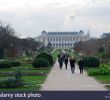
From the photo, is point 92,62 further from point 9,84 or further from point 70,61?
point 9,84

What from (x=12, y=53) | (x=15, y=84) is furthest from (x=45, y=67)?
(x=12, y=53)

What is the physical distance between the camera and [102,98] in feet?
41.9

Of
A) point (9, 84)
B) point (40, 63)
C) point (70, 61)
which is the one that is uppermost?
point (70, 61)

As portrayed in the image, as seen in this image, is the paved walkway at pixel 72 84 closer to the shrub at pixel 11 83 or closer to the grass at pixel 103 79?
the grass at pixel 103 79

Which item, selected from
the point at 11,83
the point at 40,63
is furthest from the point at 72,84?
the point at 40,63

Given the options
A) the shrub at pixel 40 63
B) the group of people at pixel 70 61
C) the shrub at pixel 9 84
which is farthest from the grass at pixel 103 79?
the shrub at pixel 40 63

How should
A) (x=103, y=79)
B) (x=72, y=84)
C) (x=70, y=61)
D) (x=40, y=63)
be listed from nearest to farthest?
(x=72, y=84)
(x=103, y=79)
(x=70, y=61)
(x=40, y=63)

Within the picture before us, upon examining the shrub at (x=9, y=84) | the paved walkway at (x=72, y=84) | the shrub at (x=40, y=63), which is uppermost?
the shrub at (x=40, y=63)

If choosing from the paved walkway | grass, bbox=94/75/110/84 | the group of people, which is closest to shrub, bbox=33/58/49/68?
the group of people

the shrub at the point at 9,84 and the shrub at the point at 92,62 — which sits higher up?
the shrub at the point at 92,62

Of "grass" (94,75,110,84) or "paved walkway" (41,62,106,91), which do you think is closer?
"paved walkway" (41,62,106,91)

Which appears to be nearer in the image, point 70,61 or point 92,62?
point 70,61

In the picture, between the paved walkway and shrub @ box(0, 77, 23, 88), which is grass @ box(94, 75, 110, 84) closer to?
the paved walkway

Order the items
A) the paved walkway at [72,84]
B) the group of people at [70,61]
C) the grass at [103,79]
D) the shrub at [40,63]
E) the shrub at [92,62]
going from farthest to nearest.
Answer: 1. the shrub at [92,62]
2. the shrub at [40,63]
3. the group of people at [70,61]
4. the grass at [103,79]
5. the paved walkway at [72,84]
